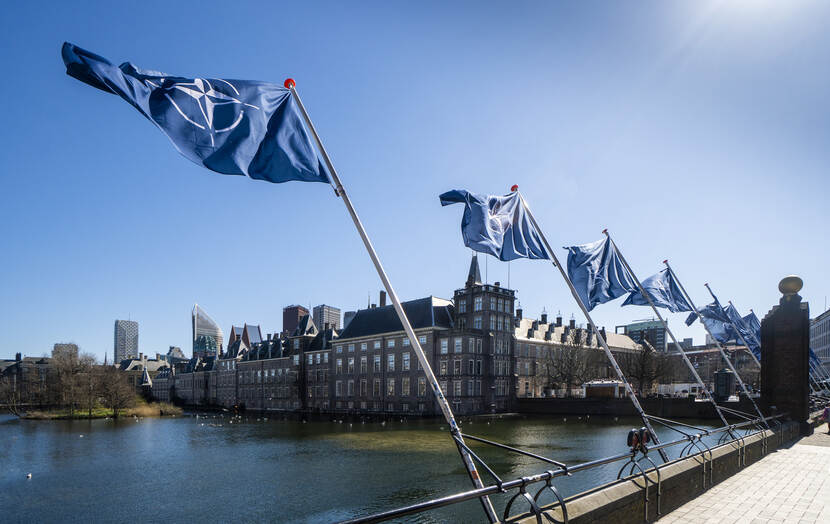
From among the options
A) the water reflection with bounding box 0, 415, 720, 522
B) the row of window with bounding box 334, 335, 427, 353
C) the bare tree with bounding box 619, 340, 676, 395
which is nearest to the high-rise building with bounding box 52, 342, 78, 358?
the water reflection with bounding box 0, 415, 720, 522

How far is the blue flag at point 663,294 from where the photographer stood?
63.8ft

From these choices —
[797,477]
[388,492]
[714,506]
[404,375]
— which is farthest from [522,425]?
[714,506]

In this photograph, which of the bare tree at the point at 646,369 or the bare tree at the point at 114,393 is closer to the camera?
the bare tree at the point at 646,369

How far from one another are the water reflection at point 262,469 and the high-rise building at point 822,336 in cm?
8376

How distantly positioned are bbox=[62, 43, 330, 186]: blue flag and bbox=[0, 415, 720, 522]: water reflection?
16747mm

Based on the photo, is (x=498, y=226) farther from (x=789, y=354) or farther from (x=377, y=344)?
(x=377, y=344)

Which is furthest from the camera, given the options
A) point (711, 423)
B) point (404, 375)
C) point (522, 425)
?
point (404, 375)

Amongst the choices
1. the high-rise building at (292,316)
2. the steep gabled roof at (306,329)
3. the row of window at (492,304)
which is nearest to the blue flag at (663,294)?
the row of window at (492,304)

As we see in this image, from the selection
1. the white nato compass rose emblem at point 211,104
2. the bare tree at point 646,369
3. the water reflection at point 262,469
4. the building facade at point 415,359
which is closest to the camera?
the white nato compass rose emblem at point 211,104

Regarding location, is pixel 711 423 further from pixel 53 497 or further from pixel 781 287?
pixel 53 497

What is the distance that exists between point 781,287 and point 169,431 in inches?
2290

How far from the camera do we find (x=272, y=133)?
29.7ft

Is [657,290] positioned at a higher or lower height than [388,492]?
higher

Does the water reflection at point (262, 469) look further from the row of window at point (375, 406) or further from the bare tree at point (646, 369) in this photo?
the bare tree at point (646, 369)
